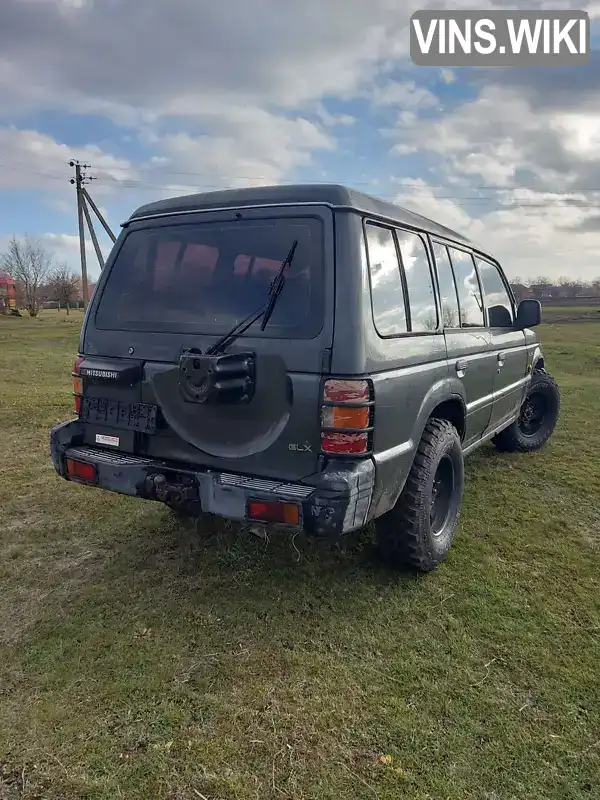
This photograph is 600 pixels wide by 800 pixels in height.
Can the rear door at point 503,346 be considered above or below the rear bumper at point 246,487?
above

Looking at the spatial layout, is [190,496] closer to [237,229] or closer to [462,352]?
[237,229]

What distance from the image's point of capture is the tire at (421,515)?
3062 millimetres

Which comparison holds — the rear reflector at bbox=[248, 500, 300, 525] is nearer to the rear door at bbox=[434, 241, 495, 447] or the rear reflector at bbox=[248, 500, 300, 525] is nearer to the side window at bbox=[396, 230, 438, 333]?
the side window at bbox=[396, 230, 438, 333]

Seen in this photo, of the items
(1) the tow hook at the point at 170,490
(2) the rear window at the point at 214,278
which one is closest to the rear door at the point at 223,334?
(2) the rear window at the point at 214,278

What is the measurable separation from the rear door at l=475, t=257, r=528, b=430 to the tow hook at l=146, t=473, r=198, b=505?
2759 millimetres

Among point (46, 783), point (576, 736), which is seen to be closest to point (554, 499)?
point (576, 736)

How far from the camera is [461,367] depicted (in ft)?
12.1

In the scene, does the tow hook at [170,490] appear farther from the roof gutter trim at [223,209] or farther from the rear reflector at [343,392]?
the roof gutter trim at [223,209]

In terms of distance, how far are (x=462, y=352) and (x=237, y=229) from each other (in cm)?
173

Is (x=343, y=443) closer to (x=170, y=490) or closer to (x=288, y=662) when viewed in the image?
(x=170, y=490)

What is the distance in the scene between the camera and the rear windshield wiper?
2.67 m

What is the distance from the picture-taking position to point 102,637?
2705 millimetres

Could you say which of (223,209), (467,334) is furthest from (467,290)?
(223,209)

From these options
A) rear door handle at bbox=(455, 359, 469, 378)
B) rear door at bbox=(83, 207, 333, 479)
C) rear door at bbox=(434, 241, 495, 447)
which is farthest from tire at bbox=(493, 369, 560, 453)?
rear door at bbox=(83, 207, 333, 479)
